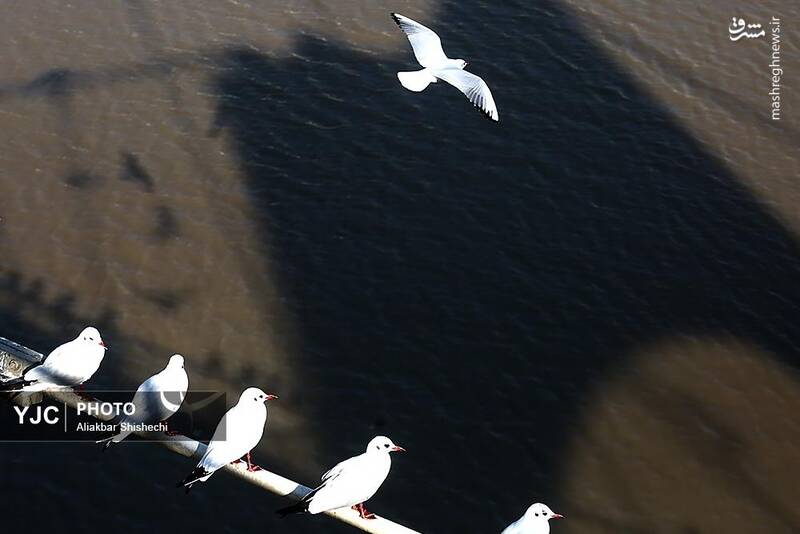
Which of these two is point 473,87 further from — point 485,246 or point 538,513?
point 538,513

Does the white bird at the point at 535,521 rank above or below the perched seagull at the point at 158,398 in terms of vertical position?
above

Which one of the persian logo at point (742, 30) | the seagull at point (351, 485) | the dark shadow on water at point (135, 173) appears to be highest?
the persian logo at point (742, 30)

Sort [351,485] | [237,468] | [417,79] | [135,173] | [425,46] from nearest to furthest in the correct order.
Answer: [351,485], [237,468], [417,79], [425,46], [135,173]

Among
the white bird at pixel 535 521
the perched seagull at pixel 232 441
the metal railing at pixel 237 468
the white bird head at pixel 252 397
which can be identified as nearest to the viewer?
the metal railing at pixel 237 468

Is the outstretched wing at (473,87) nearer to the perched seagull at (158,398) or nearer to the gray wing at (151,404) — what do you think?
the perched seagull at (158,398)

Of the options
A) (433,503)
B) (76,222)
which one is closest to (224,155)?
(76,222)

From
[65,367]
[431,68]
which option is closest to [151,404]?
[65,367]

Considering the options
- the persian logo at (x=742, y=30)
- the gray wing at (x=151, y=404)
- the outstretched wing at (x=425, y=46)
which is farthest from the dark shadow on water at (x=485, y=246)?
the gray wing at (x=151, y=404)
